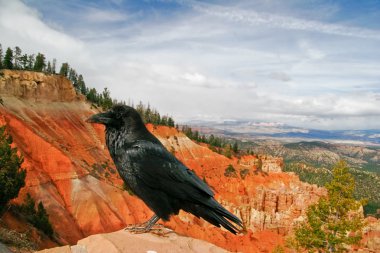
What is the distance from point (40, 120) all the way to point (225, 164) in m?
39.6

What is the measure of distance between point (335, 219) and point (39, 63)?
238 ft

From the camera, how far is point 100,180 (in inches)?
1881

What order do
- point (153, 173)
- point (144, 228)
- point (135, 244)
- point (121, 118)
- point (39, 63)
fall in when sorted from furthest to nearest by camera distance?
point (39, 63), point (144, 228), point (121, 118), point (153, 173), point (135, 244)

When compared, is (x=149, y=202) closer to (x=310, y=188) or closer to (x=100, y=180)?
(x=100, y=180)

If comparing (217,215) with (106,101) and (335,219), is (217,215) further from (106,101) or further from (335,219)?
(106,101)

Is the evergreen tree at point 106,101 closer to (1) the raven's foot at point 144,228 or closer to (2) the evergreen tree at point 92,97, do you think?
(2) the evergreen tree at point 92,97

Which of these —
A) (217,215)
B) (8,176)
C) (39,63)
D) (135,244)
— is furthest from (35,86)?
(217,215)

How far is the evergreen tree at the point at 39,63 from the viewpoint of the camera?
72.2m

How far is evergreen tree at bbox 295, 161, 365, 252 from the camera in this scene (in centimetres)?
1382

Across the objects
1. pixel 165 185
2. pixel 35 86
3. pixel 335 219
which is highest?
pixel 35 86

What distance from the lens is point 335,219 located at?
566 inches

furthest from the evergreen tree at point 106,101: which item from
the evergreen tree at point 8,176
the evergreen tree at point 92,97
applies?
the evergreen tree at point 8,176

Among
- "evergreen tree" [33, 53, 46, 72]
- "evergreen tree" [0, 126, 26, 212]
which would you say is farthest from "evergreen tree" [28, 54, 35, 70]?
"evergreen tree" [0, 126, 26, 212]

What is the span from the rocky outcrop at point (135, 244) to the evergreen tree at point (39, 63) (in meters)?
74.4
